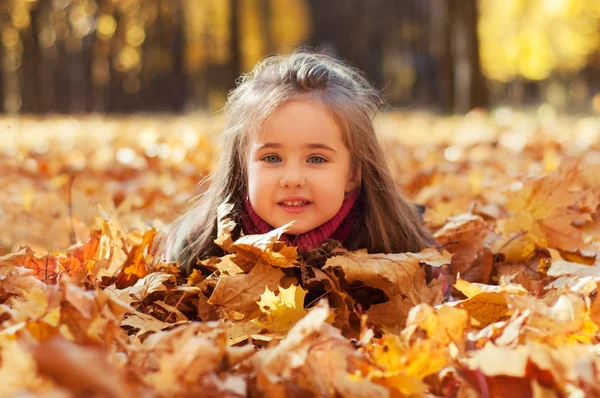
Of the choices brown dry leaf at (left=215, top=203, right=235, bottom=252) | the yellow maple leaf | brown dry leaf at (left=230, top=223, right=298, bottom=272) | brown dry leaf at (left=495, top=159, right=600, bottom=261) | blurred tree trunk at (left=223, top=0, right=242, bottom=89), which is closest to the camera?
the yellow maple leaf

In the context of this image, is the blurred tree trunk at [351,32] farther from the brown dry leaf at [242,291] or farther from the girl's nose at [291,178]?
the brown dry leaf at [242,291]

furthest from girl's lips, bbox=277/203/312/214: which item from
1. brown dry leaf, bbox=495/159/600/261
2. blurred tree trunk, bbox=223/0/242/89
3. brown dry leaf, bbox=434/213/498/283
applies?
blurred tree trunk, bbox=223/0/242/89

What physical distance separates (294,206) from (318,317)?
87 cm

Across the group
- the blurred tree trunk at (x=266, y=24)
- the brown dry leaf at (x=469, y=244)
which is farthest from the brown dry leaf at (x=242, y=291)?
the blurred tree trunk at (x=266, y=24)

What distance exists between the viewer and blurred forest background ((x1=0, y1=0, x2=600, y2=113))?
83.1ft

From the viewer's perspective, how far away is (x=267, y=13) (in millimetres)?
29578

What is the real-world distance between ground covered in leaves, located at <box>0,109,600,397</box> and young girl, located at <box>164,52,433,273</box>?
127mm

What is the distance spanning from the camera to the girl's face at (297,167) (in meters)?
2.07

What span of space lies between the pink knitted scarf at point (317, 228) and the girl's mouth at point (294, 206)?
0.28ft

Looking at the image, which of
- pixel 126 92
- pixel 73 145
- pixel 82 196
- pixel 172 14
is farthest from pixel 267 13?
pixel 82 196

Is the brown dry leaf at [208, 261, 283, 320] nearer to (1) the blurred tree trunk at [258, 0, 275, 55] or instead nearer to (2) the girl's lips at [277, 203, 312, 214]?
(2) the girl's lips at [277, 203, 312, 214]

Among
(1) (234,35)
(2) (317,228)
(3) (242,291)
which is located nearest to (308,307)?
(3) (242,291)

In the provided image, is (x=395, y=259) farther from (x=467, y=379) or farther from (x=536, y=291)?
(x=467, y=379)

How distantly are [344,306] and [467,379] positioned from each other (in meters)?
0.67
